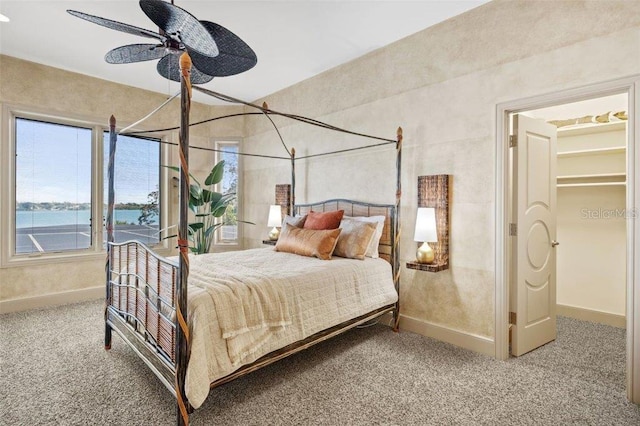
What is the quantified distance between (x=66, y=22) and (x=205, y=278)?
116 inches

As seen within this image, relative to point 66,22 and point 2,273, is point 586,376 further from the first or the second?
point 2,273

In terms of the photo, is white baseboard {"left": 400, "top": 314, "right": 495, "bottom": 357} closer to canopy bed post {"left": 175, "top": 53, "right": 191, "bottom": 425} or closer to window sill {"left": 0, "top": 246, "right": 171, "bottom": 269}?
canopy bed post {"left": 175, "top": 53, "right": 191, "bottom": 425}

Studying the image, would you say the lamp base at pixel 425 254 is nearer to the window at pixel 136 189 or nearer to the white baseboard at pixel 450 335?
the white baseboard at pixel 450 335

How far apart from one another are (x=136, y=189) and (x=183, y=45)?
10.9ft

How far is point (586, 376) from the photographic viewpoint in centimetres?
245

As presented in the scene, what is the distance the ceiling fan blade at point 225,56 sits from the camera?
2127 mm

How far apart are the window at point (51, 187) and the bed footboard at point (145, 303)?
2.08 meters

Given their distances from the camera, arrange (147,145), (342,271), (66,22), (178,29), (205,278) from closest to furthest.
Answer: (178,29) < (205,278) < (342,271) < (66,22) < (147,145)

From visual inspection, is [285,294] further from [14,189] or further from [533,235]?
[14,189]

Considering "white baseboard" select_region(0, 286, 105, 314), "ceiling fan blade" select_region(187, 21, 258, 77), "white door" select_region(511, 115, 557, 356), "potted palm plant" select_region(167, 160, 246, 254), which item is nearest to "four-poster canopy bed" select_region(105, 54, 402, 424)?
"ceiling fan blade" select_region(187, 21, 258, 77)

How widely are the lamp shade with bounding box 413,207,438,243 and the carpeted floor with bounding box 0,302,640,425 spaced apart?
969 millimetres

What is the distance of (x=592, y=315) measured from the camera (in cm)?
359

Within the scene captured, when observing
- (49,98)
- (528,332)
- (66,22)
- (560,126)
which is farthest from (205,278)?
(560,126)

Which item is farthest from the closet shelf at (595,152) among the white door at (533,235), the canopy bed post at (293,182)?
the canopy bed post at (293,182)
